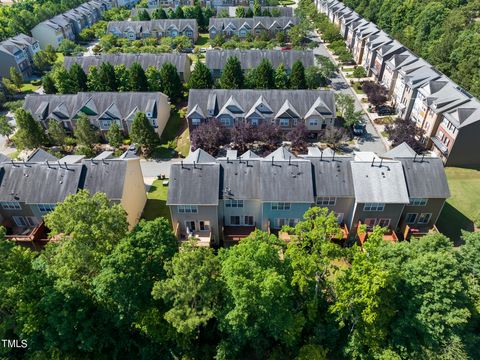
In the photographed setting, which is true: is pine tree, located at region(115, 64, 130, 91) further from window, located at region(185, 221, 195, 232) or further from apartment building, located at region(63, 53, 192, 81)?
window, located at region(185, 221, 195, 232)

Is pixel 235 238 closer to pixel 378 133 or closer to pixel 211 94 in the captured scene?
pixel 211 94

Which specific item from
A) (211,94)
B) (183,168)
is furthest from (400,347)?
(211,94)

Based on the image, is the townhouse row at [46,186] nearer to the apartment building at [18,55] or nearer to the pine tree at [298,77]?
the pine tree at [298,77]

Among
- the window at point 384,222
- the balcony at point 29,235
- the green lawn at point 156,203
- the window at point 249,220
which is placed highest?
the window at point 384,222

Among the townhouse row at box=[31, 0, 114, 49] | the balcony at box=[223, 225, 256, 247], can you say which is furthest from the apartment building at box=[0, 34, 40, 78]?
the balcony at box=[223, 225, 256, 247]

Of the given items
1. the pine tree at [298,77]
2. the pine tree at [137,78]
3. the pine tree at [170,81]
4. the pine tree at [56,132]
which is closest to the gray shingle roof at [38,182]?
the pine tree at [56,132]

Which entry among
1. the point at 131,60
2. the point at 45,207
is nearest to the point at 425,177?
the point at 45,207
